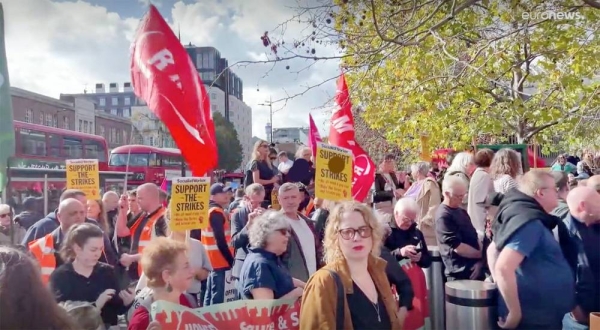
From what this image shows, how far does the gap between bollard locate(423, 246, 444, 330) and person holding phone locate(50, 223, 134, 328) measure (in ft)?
8.25

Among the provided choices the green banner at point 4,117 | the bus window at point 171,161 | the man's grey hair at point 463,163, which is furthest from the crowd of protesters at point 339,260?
the bus window at point 171,161

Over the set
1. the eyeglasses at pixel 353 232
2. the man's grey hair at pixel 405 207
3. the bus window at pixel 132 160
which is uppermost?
the bus window at pixel 132 160

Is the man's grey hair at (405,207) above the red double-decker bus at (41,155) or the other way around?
the other way around

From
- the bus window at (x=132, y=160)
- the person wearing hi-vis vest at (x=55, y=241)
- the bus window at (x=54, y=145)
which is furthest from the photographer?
the bus window at (x=132, y=160)

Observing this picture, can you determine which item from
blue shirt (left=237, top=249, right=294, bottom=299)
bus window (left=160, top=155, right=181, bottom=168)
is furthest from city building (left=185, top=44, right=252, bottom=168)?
blue shirt (left=237, top=249, right=294, bottom=299)

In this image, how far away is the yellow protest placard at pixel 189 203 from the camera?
434cm

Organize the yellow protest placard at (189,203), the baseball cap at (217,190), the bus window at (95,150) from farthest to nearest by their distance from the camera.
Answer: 1. the bus window at (95,150)
2. the baseball cap at (217,190)
3. the yellow protest placard at (189,203)

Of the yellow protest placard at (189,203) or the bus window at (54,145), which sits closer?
the yellow protest placard at (189,203)

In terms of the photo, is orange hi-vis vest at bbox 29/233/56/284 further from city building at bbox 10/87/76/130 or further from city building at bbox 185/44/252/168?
city building at bbox 185/44/252/168

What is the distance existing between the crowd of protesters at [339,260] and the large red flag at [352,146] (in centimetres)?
76

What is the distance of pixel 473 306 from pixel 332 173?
2091 mm

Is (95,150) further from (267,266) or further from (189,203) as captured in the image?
(267,266)

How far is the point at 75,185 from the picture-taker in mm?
6125

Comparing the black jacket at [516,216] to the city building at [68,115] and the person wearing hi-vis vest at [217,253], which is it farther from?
the city building at [68,115]
